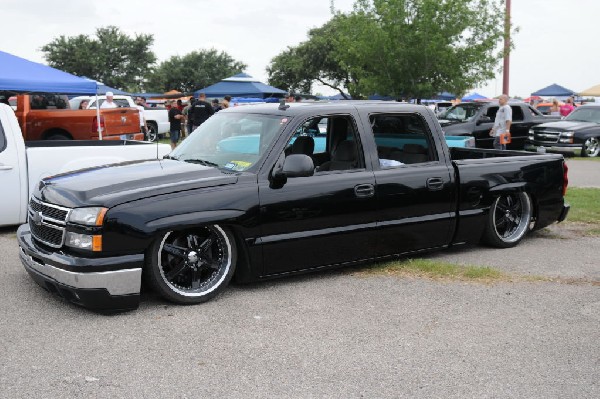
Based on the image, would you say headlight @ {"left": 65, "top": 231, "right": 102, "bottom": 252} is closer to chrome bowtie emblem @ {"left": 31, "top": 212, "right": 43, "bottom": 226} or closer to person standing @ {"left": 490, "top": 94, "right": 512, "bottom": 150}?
chrome bowtie emblem @ {"left": 31, "top": 212, "right": 43, "bottom": 226}

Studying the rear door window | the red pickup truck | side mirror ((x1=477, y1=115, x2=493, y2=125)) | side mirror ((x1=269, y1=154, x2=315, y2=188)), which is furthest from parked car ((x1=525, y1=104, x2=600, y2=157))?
side mirror ((x1=269, y1=154, x2=315, y2=188))

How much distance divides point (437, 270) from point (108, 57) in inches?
2516

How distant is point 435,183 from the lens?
6312mm

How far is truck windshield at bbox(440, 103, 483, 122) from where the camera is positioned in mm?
19078

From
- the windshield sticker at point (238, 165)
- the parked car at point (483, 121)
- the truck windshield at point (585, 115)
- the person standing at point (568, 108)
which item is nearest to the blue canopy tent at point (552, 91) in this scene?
the person standing at point (568, 108)

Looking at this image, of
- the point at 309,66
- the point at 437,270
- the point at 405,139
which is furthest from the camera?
the point at 309,66

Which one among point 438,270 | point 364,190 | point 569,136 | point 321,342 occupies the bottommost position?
point 321,342

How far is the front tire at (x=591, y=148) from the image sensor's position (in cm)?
1977

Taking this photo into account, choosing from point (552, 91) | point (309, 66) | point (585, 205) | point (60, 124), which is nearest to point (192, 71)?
point (309, 66)

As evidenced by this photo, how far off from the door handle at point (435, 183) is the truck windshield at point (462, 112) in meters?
13.0

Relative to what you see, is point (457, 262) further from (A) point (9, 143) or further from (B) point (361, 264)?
(A) point (9, 143)

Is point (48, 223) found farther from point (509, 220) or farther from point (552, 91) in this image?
point (552, 91)

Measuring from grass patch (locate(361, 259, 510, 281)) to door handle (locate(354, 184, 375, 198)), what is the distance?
746 mm

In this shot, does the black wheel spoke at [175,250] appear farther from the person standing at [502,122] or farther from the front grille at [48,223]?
the person standing at [502,122]
